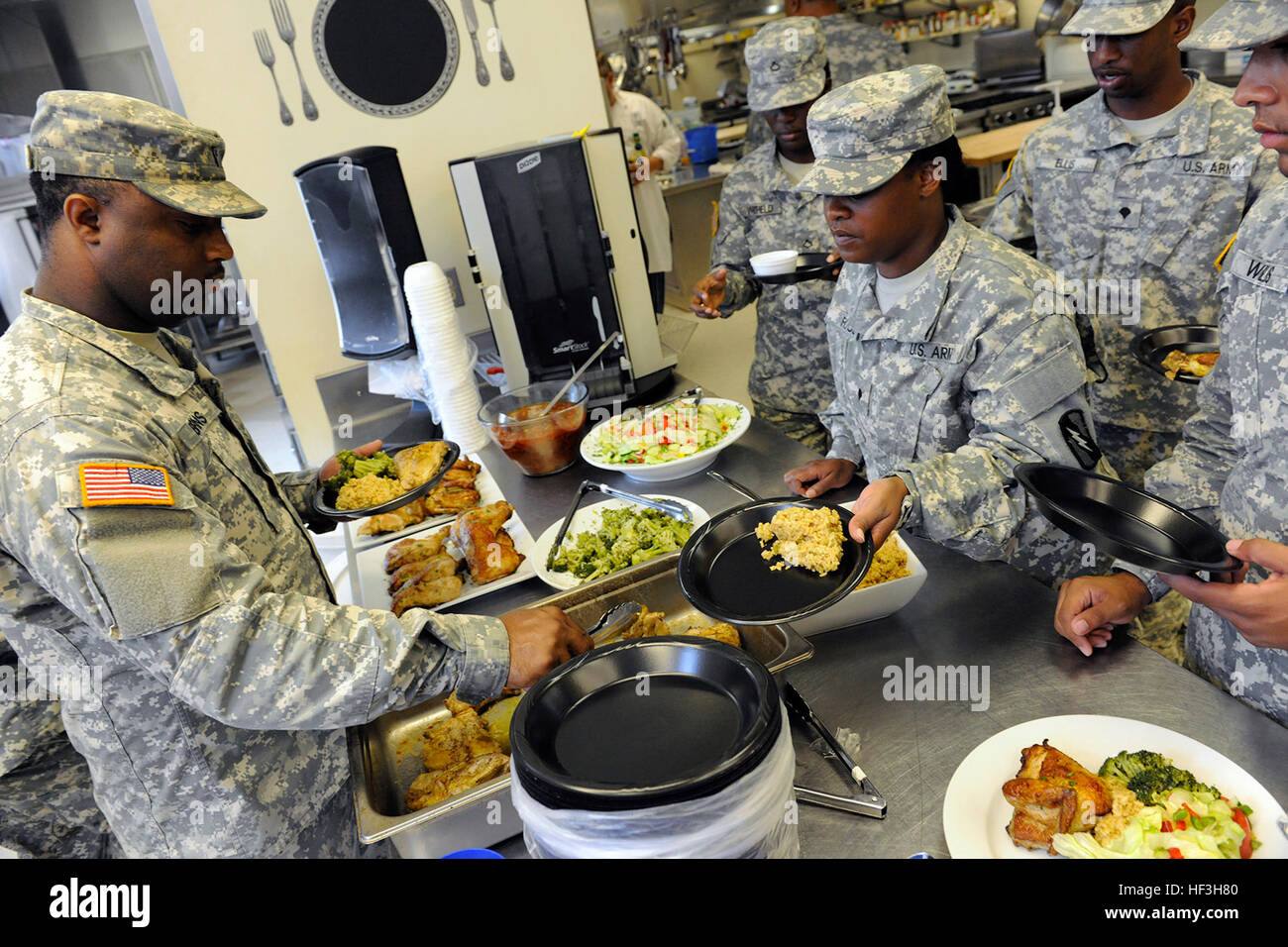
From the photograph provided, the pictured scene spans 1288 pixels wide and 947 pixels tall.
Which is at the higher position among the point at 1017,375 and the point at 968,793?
the point at 1017,375

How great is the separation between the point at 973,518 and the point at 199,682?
1283 millimetres

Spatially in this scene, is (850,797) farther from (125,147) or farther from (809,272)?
(809,272)

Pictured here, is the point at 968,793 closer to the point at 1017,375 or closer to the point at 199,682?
the point at 1017,375

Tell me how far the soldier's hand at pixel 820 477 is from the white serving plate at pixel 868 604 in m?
0.40

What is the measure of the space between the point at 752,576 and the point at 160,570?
0.88 m

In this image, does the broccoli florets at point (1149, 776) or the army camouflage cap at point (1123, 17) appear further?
the army camouflage cap at point (1123, 17)

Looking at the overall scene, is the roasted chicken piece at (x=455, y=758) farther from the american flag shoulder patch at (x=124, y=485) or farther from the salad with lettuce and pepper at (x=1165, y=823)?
the salad with lettuce and pepper at (x=1165, y=823)

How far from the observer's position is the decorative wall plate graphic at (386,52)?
352 cm

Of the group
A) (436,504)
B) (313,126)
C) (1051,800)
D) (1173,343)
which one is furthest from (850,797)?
(313,126)

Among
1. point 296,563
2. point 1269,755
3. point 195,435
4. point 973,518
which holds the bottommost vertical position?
point 1269,755

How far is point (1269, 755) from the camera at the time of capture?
1102 millimetres

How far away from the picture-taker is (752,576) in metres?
1.44

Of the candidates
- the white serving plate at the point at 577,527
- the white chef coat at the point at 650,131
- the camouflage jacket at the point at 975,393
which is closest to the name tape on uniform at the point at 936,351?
the camouflage jacket at the point at 975,393

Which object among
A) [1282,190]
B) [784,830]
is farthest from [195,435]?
[1282,190]
